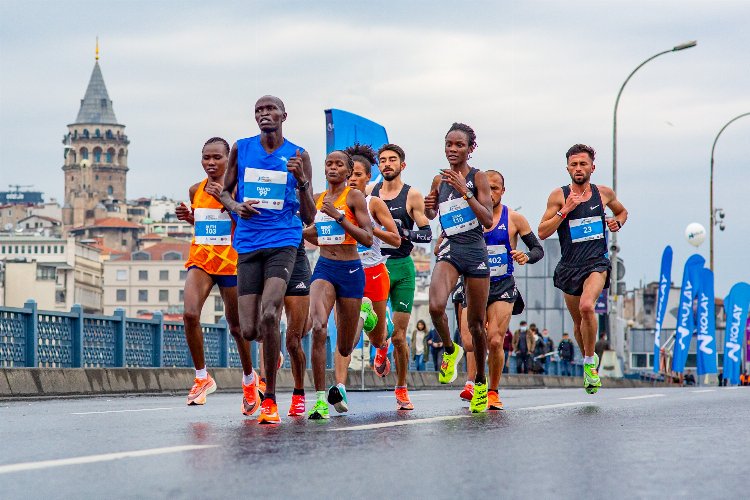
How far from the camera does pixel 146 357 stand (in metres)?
25.2

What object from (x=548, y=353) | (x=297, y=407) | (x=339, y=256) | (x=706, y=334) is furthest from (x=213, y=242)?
(x=706, y=334)

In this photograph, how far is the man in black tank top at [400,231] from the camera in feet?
49.0

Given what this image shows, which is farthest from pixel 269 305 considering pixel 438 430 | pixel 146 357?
pixel 146 357

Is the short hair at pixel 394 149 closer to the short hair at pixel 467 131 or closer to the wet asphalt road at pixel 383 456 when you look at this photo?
the short hair at pixel 467 131

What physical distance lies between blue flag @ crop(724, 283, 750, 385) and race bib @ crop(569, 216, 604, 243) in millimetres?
40338

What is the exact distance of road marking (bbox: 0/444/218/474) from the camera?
7.34 meters

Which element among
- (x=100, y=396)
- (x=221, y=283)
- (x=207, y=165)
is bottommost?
(x=100, y=396)

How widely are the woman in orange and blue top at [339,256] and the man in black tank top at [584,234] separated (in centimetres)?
321

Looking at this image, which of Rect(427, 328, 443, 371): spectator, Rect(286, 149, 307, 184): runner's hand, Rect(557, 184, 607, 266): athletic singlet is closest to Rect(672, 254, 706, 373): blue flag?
Rect(427, 328, 443, 371): spectator

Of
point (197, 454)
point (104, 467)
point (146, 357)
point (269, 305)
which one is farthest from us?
point (146, 357)

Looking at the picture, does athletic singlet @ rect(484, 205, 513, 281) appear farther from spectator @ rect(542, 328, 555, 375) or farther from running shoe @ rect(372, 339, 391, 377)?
spectator @ rect(542, 328, 555, 375)

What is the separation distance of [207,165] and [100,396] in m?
8.48

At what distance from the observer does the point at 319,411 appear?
1162 cm

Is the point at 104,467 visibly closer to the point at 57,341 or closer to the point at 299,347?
the point at 299,347
